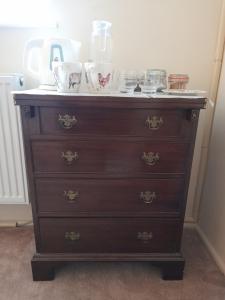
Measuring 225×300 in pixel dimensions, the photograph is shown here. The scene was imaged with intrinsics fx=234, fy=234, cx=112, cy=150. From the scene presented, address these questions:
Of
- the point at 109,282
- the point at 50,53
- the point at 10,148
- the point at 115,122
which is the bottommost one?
the point at 109,282

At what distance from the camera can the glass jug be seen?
3.86 feet

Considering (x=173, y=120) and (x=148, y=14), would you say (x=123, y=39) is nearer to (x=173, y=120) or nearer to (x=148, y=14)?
(x=148, y=14)

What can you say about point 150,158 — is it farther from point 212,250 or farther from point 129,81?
point 212,250

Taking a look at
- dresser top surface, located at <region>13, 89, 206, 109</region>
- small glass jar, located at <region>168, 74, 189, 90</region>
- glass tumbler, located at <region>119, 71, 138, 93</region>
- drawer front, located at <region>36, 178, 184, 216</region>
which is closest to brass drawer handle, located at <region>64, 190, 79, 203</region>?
drawer front, located at <region>36, 178, 184, 216</region>

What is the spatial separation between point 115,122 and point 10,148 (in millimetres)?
690

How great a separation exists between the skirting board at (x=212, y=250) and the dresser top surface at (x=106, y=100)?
88cm

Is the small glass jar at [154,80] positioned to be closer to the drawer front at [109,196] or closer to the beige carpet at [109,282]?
the drawer front at [109,196]

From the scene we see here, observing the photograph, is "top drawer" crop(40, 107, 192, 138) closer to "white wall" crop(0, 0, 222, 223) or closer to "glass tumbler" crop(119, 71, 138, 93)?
"glass tumbler" crop(119, 71, 138, 93)

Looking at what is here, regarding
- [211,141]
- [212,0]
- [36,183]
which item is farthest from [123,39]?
[36,183]

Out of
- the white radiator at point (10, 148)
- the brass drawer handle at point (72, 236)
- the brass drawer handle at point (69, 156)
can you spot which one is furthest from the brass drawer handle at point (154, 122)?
the white radiator at point (10, 148)

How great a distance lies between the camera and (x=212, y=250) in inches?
53.1

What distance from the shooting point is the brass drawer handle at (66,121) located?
3.01 feet

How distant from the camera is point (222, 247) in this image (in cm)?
125

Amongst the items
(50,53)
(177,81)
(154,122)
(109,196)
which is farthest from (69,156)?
(177,81)
